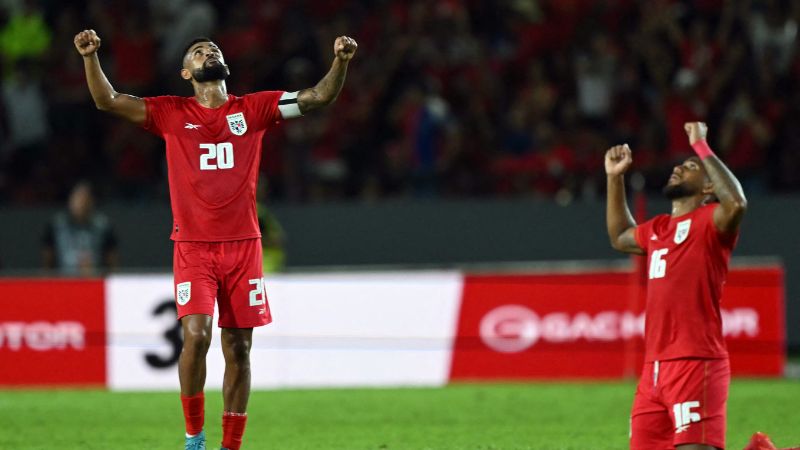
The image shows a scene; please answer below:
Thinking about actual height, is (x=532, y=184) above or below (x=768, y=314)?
above

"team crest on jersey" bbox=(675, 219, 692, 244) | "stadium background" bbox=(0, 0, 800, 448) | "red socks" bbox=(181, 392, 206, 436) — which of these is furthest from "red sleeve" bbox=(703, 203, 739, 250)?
"stadium background" bbox=(0, 0, 800, 448)

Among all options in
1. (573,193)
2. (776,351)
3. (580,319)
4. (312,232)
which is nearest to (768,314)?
(776,351)

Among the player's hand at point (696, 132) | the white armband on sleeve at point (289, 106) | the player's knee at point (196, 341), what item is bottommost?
the player's knee at point (196, 341)

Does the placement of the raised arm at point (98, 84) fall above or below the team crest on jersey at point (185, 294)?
above

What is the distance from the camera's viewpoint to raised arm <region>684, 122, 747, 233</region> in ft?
24.5

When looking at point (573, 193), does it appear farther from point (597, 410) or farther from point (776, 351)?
point (597, 410)

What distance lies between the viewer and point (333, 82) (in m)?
8.45

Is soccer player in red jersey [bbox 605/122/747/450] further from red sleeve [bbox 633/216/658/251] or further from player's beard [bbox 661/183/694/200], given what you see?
red sleeve [bbox 633/216/658/251]

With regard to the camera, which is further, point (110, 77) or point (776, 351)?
point (110, 77)

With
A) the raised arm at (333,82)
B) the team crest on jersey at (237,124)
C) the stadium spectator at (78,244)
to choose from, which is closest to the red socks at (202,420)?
the team crest on jersey at (237,124)

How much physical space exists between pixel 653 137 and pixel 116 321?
683 centimetres

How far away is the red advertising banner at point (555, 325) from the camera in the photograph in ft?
47.8

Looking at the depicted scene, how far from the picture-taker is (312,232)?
1712 cm

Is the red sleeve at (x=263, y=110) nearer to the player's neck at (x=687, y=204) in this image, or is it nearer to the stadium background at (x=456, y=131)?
the player's neck at (x=687, y=204)
